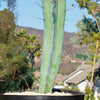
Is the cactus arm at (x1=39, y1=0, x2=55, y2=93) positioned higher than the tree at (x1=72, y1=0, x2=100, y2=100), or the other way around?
the tree at (x1=72, y1=0, x2=100, y2=100)

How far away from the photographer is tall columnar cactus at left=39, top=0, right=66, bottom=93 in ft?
10.6

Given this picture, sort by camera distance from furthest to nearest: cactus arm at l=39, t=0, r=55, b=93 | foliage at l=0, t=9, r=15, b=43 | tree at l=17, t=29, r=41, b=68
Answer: tree at l=17, t=29, r=41, b=68 → foliage at l=0, t=9, r=15, b=43 → cactus arm at l=39, t=0, r=55, b=93

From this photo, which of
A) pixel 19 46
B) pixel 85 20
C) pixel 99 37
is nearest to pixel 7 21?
pixel 19 46

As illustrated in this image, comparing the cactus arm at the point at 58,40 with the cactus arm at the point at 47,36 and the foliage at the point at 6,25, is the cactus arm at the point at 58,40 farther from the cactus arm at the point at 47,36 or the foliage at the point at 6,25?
the foliage at the point at 6,25

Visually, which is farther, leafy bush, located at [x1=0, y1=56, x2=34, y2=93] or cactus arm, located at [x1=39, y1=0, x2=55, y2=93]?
leafy bush, located at [x1=0, y1=56, x2=34, y2=93]

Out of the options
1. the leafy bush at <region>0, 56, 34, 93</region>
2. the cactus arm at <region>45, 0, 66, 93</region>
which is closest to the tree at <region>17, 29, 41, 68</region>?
the leafy bush at <region>0, 56, 34, 93</region>

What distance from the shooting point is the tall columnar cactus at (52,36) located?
10.6 ft

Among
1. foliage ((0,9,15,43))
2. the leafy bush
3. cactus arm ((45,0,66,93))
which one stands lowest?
the leafy bush

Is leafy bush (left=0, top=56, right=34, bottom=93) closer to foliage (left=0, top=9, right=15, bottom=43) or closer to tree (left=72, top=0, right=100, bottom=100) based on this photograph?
→ foliage (left=0, top=9, right=15, bottom=43)

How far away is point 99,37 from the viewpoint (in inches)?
755

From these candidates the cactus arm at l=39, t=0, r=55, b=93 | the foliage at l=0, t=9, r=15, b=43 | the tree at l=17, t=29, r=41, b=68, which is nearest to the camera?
the cactus arm at l=39, t=0, r=55, b=93

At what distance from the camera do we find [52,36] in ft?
10.6

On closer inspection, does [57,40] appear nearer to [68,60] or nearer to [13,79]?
[13,79]

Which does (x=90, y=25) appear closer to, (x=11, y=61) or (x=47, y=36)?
(x=11, y=61)
